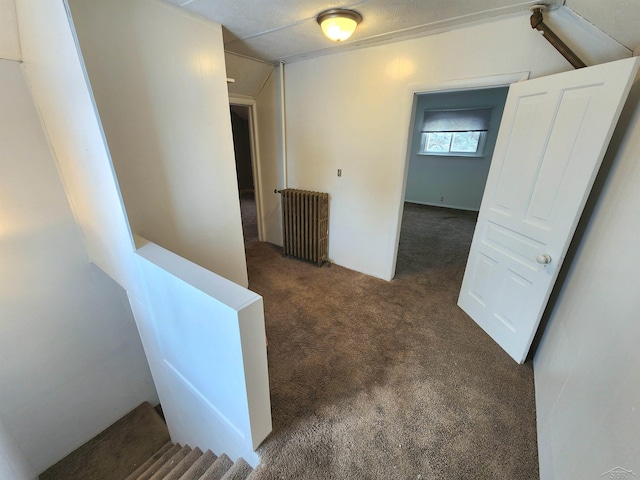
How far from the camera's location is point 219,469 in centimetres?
141

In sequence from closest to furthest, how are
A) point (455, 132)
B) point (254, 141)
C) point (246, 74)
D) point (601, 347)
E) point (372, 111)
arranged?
point (601, 347), point (372, 111), point (246, 74), point (254, 141), point (455, 132)

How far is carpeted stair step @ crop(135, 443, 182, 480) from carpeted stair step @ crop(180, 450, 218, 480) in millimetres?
628

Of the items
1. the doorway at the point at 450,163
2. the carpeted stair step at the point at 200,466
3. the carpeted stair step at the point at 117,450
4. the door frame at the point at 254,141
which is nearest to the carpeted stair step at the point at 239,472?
the carpeted stair step at the point at 200,466

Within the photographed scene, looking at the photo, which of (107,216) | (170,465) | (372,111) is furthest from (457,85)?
(170,465)

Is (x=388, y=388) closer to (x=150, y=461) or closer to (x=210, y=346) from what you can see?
(x=210, y=346)

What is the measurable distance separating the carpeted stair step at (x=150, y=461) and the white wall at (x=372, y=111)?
8.08ft

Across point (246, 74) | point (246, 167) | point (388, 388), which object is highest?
point (246, 74)

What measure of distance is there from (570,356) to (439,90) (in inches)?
81.2

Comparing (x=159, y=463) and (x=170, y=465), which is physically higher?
(x=170, y=465)

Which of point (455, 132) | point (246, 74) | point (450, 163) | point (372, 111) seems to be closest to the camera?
point (372, 111)

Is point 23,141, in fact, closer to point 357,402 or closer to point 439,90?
point 357,402

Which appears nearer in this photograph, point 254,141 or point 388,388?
point 388,388

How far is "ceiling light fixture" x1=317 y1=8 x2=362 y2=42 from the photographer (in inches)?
65.6

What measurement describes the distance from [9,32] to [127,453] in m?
3.23
